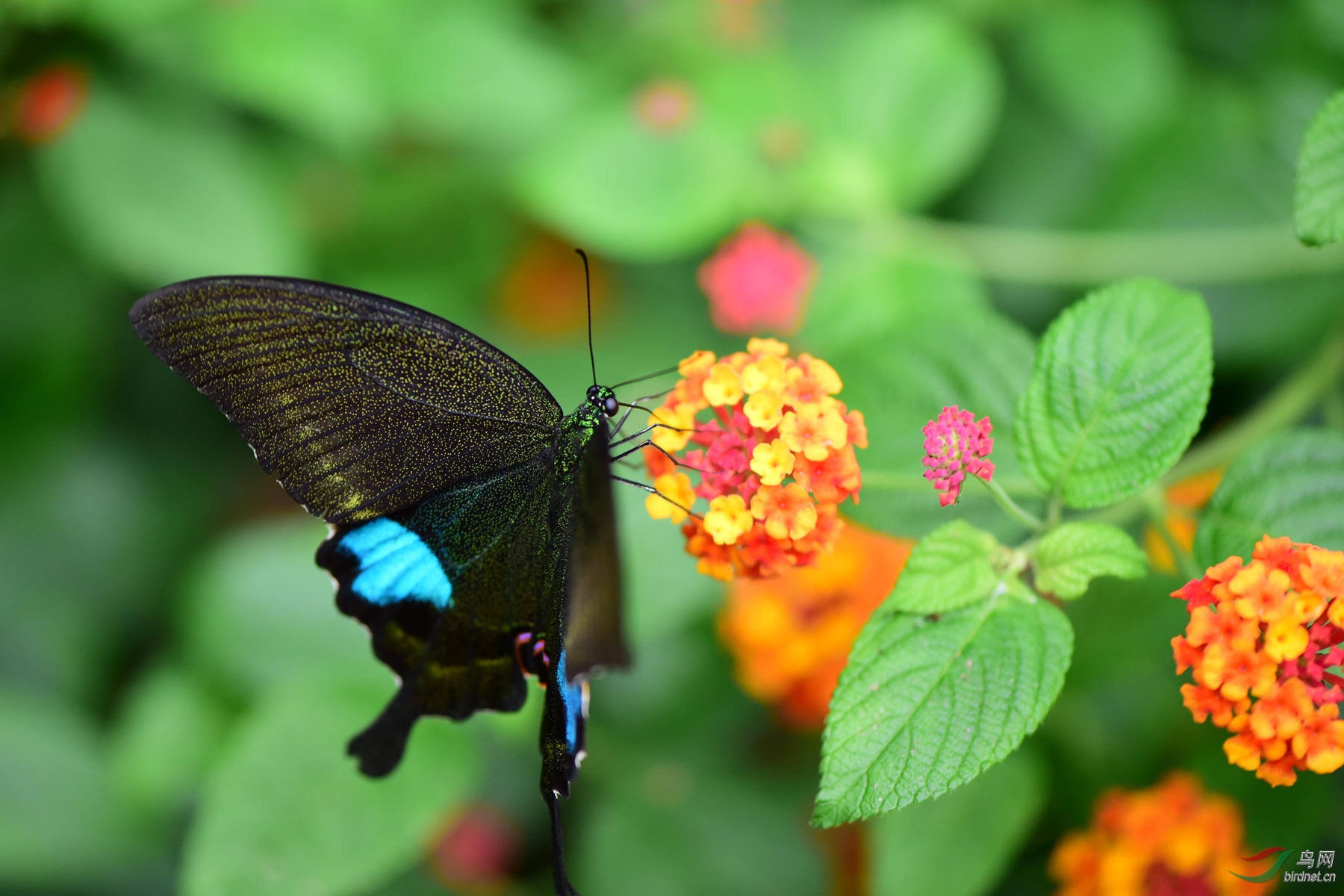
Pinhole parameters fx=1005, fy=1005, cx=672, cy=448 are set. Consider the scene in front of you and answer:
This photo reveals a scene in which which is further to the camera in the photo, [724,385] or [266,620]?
[266,620]

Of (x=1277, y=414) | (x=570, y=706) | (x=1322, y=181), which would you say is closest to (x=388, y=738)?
(x=570, y=706)

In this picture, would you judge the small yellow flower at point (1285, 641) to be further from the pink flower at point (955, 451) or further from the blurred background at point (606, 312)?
the blurred background at point (606, 312)

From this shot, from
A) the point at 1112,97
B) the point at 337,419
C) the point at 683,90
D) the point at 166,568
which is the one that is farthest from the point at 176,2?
the point at 1112,97

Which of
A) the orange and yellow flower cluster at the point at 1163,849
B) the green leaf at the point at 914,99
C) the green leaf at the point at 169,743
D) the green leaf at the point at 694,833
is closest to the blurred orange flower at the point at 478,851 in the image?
the green leaf at the point at 694,833

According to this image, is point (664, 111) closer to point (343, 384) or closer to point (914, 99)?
point (914, 99)

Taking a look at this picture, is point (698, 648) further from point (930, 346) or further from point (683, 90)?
point (683, 90)

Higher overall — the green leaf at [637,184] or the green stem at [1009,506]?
the green leaf at [637,184]
